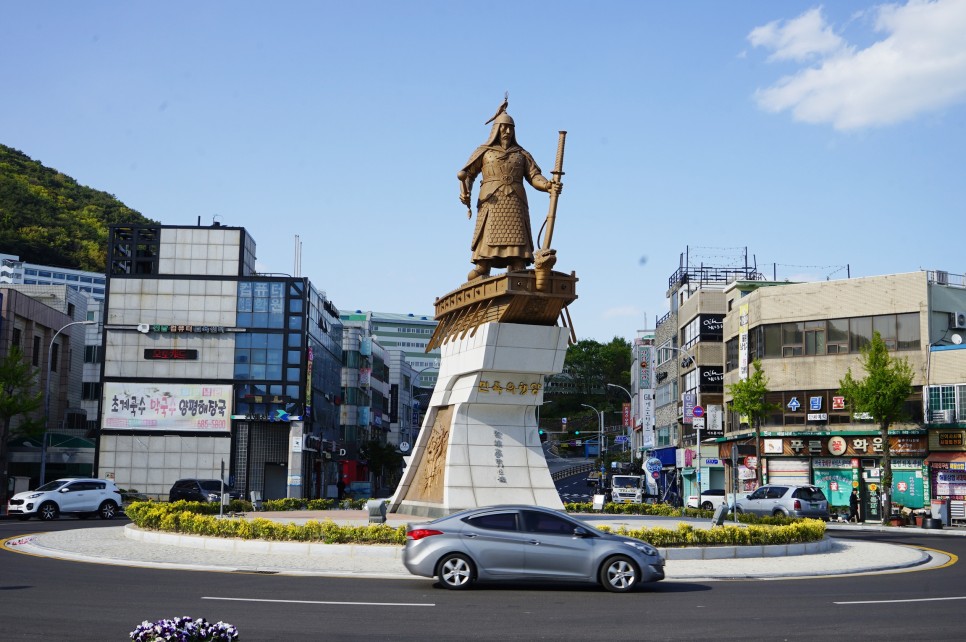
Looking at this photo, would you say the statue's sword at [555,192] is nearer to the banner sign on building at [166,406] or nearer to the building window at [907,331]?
the building window at [907,331]

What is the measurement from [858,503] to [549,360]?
29494 millimetres

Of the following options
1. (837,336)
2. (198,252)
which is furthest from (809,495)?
(198,252)

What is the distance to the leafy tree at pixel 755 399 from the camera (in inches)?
2249

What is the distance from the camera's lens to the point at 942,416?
51844 mm

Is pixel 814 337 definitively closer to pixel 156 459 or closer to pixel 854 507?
pixel 854 507

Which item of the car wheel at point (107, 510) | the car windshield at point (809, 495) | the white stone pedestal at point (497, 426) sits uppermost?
the white stone pedestal at point (497, 426)

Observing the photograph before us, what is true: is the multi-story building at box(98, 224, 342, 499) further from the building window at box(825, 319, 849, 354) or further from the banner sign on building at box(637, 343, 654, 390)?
the building window at box(825, 319, 849, 354)

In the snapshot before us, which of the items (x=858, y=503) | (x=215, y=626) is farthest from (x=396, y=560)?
(x=858, y=503)

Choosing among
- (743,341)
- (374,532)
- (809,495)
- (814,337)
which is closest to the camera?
(374,532)

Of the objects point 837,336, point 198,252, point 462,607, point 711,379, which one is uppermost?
point 198,252

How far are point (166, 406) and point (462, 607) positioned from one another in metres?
56.9

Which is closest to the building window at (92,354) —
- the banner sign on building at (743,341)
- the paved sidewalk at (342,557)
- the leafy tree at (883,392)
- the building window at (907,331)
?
the banner sign on building at (743,341)

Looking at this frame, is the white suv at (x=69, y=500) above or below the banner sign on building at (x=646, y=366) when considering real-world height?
below

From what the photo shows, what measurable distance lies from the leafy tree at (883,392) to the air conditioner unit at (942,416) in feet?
7.64
